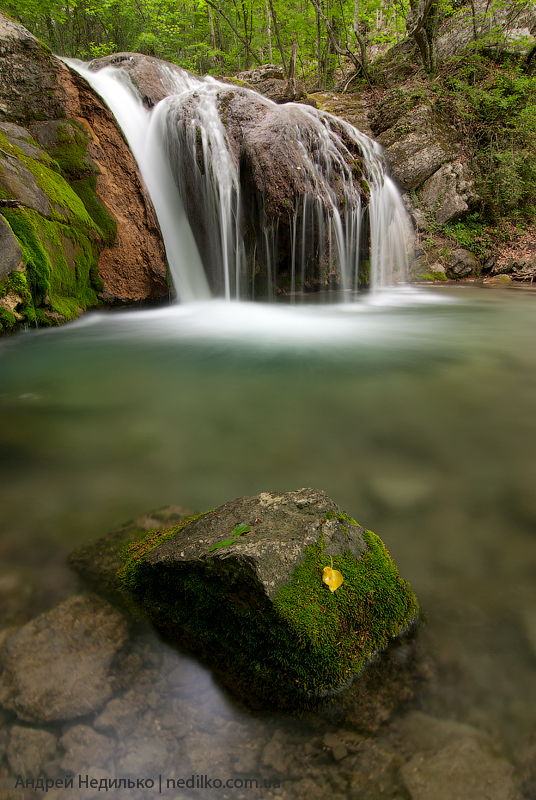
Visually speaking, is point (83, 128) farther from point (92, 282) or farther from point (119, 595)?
point (119, 595)

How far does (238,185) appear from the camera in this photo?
8.33 metres

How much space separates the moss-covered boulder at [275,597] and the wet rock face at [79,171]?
5420mm

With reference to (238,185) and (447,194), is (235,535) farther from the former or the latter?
(447,194)

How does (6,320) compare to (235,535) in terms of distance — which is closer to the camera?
(235,535)

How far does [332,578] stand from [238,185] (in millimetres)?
8494

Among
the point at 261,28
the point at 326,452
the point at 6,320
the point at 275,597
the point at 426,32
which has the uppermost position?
the point at 261,28

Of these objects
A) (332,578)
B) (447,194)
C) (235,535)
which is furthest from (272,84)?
(332,578)

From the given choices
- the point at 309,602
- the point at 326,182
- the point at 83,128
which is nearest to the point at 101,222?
the point at 83,128

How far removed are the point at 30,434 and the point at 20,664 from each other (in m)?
1.96

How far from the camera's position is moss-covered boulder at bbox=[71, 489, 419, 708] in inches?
51.6

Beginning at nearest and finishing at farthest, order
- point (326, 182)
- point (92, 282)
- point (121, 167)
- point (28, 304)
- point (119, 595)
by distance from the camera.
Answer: point (119, 595) → point (28, 304) → point (92, 282) → point (121, 167) → point (326, 182)

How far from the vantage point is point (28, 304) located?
538 centimetres

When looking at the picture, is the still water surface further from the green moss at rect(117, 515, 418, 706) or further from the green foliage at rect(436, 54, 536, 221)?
the green foliage at rect(436, 54, 536, 221)

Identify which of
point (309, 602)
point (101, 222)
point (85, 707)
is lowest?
point (85, 707)
